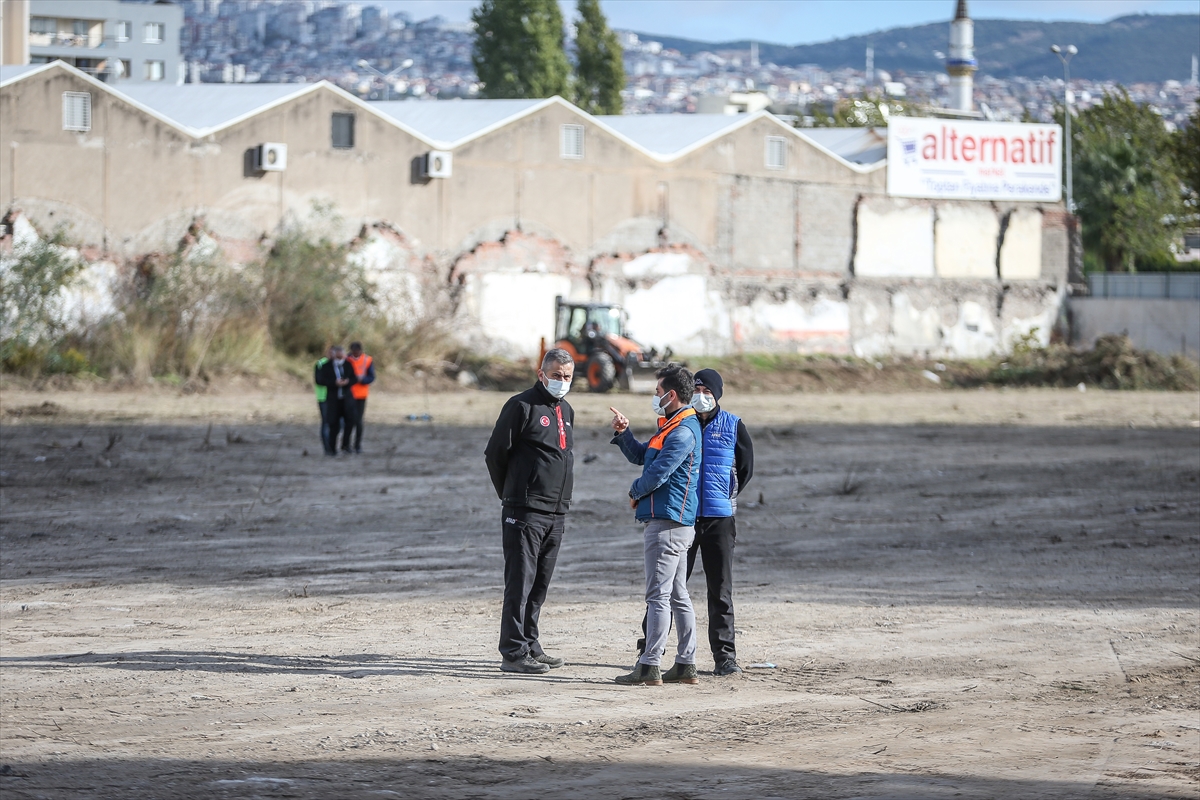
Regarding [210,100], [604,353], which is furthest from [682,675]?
[210,100]

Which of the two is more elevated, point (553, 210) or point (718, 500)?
point (553, 210)

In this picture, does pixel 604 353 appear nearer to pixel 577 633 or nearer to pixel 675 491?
pixel 577 633

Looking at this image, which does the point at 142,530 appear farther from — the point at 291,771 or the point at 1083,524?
the point at 1083,524

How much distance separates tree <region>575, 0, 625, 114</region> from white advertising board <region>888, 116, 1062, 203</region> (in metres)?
35.3

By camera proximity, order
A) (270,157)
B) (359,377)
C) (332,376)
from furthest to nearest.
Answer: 1. (270,157)
2. (359,377)
3. (332,376)

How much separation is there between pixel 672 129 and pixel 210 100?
1460 centimetres

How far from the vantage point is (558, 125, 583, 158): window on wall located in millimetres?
41719

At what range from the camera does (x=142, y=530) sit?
15.3 meters

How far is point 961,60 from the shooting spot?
3194 inches

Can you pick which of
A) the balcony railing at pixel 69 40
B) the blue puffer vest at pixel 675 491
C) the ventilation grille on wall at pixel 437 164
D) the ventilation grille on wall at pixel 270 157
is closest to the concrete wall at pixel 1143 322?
the ventilation grille on wall at pixel 437 164

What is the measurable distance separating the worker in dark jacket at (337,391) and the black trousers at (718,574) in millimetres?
12008

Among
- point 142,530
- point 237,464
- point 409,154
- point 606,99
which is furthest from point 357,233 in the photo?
point 606,99

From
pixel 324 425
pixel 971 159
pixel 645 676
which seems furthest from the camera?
pixel 971 159

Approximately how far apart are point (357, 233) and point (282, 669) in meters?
30.0
